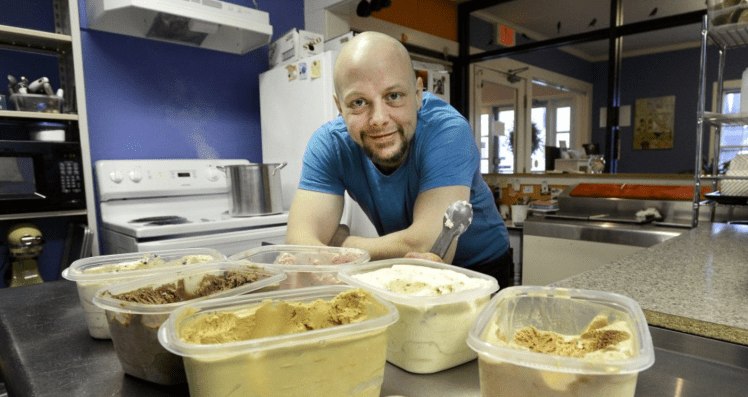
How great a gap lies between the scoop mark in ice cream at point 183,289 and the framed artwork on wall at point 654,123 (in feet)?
28.0

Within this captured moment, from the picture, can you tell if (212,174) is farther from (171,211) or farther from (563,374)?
(563,374)

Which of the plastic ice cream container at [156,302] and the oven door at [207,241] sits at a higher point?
the plastic ice cream container at [156,302]

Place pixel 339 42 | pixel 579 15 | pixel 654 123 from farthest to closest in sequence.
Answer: pixel 654 123
pixel 579 15
pixel 339 42

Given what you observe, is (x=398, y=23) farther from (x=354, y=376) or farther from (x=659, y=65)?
(x=659, y=65)

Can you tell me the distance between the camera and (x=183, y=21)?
8.04 ft

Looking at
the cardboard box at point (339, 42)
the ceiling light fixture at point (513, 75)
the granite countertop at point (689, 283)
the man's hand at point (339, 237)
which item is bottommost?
the granite countertop at point (689, 283)

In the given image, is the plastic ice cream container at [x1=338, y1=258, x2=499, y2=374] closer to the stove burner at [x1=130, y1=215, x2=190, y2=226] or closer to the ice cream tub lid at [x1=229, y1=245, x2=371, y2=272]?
the ice cream tub lid at [x1=229, y1=245, x2=371, y2=272]

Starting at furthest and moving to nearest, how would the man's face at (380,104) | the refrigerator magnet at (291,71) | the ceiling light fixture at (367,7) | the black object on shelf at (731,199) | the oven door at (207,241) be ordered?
the ceiling light fixture at (367,7), the refrigerator magnet at (291,71), the oven door at (207,241), the black object on shelf at (731,199), the man's face at (380,104)

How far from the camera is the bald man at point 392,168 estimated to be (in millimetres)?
1149

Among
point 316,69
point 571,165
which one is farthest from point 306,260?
point 571,165

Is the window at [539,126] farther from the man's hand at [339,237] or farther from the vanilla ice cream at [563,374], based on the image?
the vanilla ice cream at [563,374]

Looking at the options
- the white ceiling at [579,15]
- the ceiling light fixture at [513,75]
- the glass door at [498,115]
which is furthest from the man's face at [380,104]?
the ceiling light fixture at [513,75]

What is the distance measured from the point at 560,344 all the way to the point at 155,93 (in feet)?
9.64

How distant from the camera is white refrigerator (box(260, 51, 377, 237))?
8.55 feet
